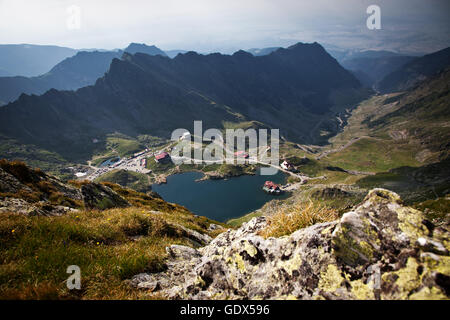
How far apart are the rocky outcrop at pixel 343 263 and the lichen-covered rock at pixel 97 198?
1208cm

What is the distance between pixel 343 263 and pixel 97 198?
18219 mm

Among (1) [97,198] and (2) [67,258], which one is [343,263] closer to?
(2) [67,258]

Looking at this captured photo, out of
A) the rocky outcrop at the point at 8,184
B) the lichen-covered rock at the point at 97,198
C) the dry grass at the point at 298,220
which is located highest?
the dry grass at the point at 298,220

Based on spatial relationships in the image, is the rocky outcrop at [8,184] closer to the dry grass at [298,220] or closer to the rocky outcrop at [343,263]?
the rocky outcrop at [343,263]

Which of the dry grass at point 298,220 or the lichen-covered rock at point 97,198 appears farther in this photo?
the lichen-covered rock at point 97,198

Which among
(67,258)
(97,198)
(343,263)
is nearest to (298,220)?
(343,263)

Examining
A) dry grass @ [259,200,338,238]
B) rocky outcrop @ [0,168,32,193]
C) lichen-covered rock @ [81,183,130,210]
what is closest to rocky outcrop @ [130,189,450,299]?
dry grass @ [259,200,338,238]

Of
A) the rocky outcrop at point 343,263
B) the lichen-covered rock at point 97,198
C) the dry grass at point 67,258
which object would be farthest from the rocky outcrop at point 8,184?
the rocky outcrop at point 343,263

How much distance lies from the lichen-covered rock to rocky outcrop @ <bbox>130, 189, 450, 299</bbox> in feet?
39.6

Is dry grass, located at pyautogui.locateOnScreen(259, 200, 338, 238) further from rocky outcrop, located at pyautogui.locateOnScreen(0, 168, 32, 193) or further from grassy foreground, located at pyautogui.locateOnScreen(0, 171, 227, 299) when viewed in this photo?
rocky outcrop, located at pyautogui.locateOnScreen(0, 168, 32, 193)

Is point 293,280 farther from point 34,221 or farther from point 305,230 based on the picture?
point 34,221

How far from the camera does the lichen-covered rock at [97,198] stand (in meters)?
17.1
